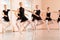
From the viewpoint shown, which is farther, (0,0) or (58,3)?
(58,3)

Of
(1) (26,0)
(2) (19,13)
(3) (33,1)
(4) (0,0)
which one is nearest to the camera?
(2) (19,13)

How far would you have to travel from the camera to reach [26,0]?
903 centimetres

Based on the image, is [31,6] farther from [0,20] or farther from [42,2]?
[0,20]

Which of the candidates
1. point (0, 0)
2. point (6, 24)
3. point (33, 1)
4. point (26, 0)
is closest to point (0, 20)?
point (6, 24)

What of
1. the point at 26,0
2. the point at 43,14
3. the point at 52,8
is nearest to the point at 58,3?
the point at 52,8

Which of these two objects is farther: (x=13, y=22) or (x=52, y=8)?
(x=52, y=8)

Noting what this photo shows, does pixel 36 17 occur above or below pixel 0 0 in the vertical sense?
below

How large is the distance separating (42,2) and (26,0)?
1.58 m

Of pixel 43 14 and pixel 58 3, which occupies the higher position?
pixel 58 3

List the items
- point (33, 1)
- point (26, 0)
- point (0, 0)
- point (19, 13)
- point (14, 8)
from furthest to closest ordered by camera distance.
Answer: point (33, 1)
point (26, 0)
point (14, 8)
point (0, 0)
point (19, 13)

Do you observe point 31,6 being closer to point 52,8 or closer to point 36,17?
point 52,8

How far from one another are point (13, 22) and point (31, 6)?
1.69m

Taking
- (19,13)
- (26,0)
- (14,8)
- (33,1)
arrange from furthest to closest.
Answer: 1. (33,1)
2. (26,0)
3. (14,8)
4. (19,13)

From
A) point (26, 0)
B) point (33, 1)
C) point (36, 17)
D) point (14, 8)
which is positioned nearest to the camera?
point (36, 17)
